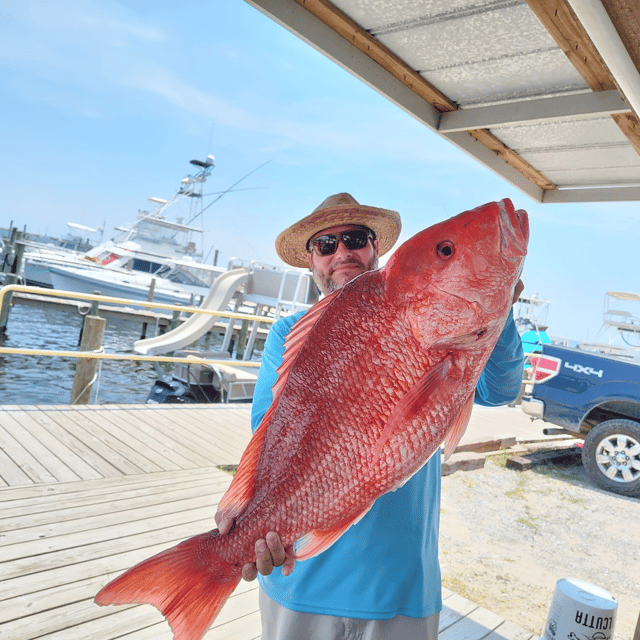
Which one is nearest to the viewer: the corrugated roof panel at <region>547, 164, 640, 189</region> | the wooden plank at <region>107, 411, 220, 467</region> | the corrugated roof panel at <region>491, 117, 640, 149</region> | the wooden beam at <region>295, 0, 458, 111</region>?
the wooden beam at <region>295, 0, 458, 111</region>

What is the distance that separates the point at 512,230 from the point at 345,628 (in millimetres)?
1220

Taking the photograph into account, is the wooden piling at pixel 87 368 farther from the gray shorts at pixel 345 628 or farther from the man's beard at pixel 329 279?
the gray shorts at pixel 345 628

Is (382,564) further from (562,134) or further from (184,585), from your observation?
(562,134)

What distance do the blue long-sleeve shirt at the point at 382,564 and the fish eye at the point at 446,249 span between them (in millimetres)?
532

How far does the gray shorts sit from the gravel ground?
7.90ft

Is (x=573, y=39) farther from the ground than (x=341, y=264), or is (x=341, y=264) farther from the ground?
(x=573, y=39)

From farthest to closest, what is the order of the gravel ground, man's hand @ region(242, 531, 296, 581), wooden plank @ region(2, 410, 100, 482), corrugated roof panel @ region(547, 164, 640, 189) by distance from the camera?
wooden plank @ region(2, 410, 100, 482) < the gravel ground < corrugated roof panel @ region(547, 164, 640, 189) < man's hand @ region(242, 531, 296, 581)

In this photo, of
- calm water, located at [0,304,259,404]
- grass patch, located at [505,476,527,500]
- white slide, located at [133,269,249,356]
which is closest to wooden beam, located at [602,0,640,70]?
grass patch, located at [505,476,527,500]

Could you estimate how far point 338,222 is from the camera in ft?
6.66

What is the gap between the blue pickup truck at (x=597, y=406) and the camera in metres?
6.56

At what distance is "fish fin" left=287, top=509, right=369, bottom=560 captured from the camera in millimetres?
1082

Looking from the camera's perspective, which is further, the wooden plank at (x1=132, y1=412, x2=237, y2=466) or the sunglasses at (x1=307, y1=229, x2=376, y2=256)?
the wooden plank at (x1=132, y1=412, x2=237, y2=466)

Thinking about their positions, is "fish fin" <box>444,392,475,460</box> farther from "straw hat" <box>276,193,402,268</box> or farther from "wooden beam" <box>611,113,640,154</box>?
"wooden beam" <box>611,113,640,154</box>

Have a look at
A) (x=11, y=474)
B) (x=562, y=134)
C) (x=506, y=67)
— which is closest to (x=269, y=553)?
(x=506, y=67)
